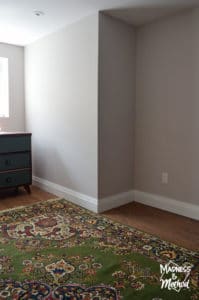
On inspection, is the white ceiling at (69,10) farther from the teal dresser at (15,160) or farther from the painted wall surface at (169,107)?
the teal dresser at (15,160)

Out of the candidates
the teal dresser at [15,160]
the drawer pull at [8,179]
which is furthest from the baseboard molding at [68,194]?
the drawer pull at [8,179]

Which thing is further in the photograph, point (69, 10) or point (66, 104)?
point (66, 104)

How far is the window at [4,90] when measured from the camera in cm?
420

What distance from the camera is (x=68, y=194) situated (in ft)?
11.3

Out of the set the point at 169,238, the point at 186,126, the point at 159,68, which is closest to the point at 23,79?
the point at 159,68

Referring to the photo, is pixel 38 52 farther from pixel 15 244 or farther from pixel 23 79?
pixel 15 244

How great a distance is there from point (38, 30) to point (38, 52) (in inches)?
18.0

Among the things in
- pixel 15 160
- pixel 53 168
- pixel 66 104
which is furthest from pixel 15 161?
pixel 66 104

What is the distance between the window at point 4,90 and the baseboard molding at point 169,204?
2435mm

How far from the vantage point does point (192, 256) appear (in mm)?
2043

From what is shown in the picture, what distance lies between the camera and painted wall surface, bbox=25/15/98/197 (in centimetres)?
303

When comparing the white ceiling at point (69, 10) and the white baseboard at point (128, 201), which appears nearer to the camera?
the white ceiling at point (69, 10)

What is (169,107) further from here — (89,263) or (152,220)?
(89,263)

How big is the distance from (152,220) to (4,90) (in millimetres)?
3038
